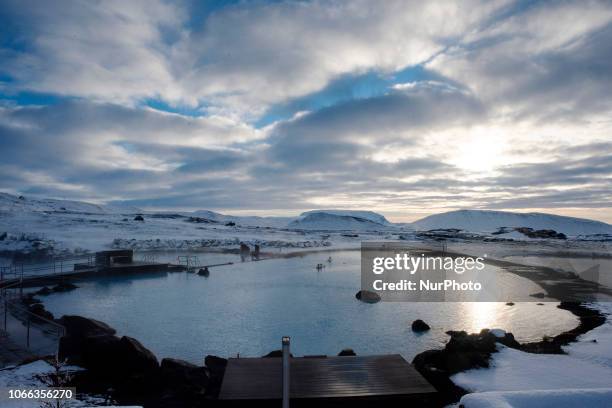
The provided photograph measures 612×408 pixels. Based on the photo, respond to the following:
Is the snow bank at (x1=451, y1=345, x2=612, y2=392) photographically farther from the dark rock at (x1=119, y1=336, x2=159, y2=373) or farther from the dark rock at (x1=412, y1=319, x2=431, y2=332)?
the dark rock at (x1=119, y1=336, x2=159, y2=373)

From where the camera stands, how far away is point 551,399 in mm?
6406

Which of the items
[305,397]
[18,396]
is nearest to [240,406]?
[305,397]

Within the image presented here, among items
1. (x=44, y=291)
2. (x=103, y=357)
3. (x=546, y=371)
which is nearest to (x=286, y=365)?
(x=103, y=357)

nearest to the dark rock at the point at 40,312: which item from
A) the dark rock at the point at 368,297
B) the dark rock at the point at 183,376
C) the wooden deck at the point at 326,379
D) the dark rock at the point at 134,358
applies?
the dark rock at the point at 134,358

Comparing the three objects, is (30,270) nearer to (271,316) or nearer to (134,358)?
(271,316)

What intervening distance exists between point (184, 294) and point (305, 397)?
2540 cm

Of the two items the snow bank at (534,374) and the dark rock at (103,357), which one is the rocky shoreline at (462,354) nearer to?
the snow bank at (534,374)

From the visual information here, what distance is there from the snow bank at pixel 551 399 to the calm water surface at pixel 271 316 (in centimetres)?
1095

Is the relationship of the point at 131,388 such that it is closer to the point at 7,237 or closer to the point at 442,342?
the point at 442,342

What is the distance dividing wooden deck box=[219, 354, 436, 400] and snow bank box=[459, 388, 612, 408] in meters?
2.61

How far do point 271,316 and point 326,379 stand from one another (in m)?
15.6

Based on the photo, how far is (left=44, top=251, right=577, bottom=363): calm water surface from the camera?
1884 centimetres

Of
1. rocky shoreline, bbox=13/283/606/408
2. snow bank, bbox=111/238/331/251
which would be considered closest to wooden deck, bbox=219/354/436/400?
rocky shoreline, bbox=13/283/606/408

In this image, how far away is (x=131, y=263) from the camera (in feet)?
142
